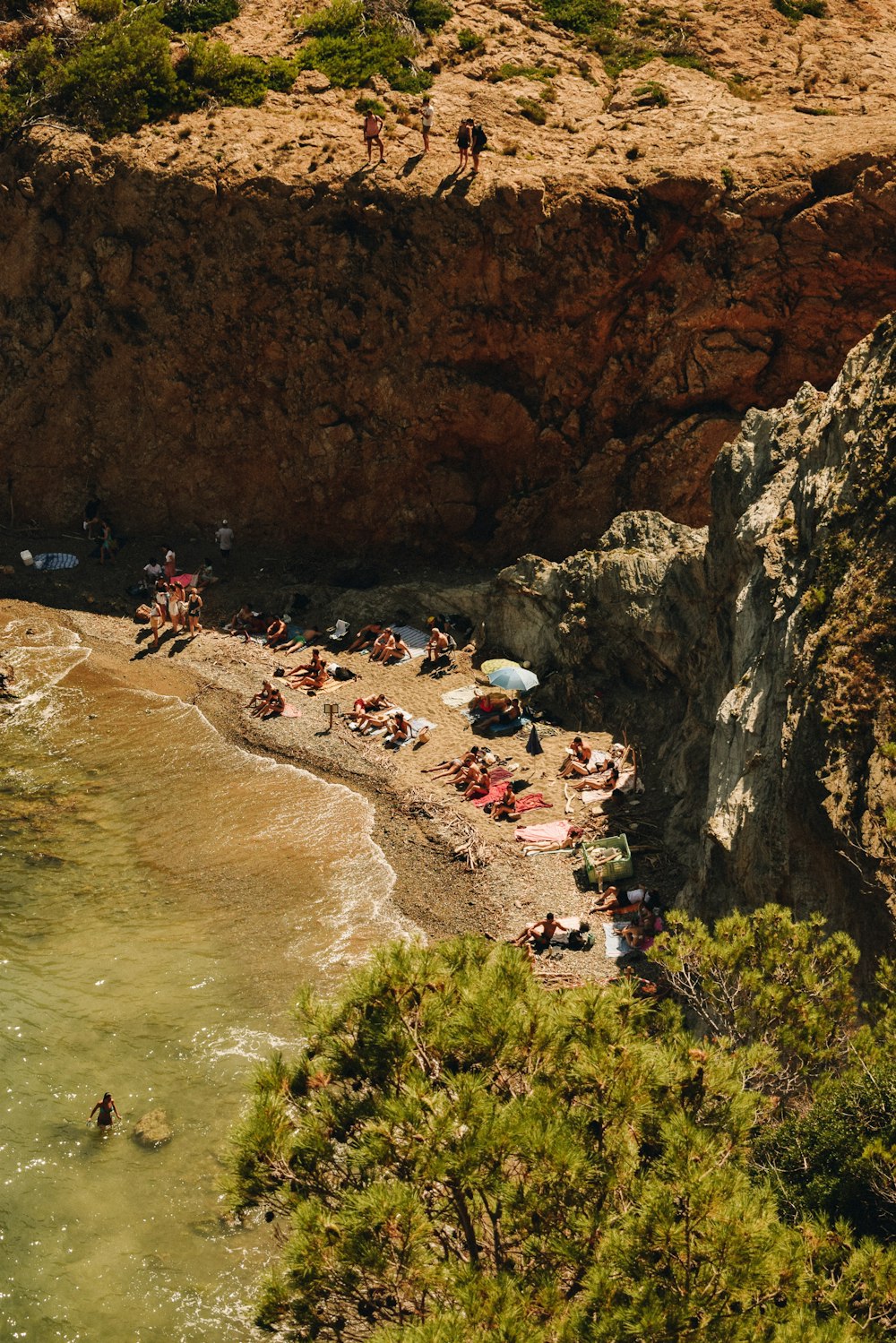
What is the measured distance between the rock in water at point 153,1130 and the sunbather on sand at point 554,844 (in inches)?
341

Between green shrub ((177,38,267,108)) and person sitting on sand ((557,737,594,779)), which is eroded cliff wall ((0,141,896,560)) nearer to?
green shrub ((177,38,267,108))

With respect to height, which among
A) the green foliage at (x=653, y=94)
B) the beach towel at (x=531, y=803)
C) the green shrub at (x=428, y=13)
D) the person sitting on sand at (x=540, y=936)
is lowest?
the beach towel at (x=531, y=803)

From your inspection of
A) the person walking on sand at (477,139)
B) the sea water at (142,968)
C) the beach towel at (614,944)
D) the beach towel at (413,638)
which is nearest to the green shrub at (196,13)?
the person walking on sand at (477,139)

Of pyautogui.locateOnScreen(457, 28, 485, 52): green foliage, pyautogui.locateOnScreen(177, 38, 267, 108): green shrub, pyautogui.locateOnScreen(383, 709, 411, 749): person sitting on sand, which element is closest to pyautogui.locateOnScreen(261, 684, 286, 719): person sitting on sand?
pyautogui.locateOnScreen(383, 709, 411, 749): person sitting on sand

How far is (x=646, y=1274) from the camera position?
22.7ft

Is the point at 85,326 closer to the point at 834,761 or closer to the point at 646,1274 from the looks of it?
the point at 834,761

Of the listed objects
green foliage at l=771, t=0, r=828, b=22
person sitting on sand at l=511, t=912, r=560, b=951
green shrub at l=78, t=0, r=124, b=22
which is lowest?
person sitting on sand at l=511, t=912, r=560, b=951

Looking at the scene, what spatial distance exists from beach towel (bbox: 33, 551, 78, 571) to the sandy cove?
1.39 ft

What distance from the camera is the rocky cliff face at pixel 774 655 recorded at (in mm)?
13062

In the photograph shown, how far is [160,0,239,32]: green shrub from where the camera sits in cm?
3572

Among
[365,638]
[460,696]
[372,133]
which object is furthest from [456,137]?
[460,696]

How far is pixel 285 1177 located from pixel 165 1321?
625 cm

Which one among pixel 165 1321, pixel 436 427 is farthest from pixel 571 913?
pixel 436 427

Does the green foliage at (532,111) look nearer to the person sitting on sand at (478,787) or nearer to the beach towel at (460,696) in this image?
the beach towel at (460,696)
